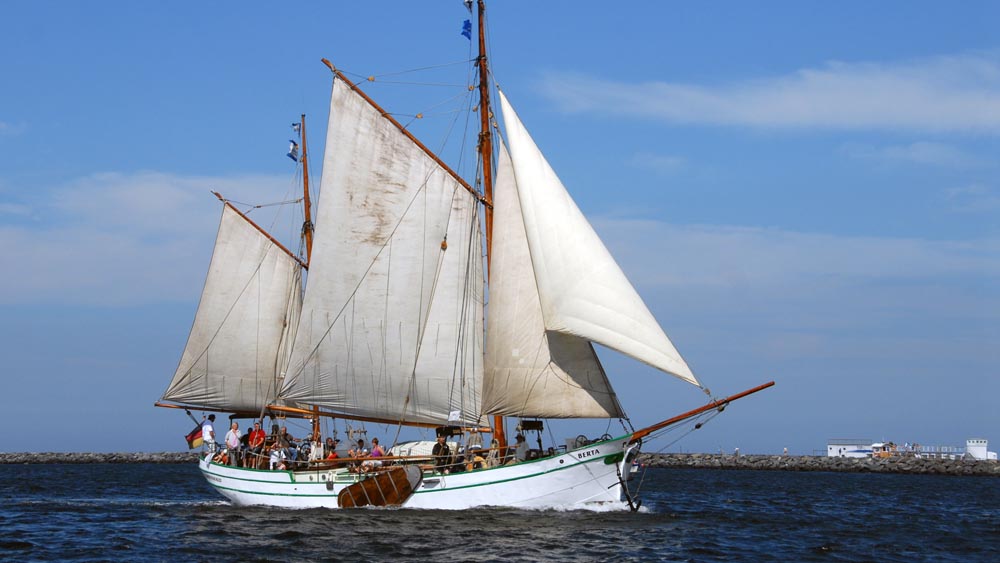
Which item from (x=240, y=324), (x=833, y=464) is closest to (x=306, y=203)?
(x=240, y=324)

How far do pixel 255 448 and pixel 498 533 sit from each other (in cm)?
1584

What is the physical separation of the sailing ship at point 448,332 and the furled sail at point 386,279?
0.18 ft

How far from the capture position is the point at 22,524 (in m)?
39.9

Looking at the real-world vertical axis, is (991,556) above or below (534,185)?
below

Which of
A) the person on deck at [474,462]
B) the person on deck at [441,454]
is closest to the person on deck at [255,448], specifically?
the person on deck at [441,454]

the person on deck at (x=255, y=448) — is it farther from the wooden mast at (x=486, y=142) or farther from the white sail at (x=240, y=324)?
the wooden mast at (x=486, y=142)

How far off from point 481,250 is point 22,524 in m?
19.7

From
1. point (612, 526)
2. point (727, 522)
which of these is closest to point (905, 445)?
point (727, 522)

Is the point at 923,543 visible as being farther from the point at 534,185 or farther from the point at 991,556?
the point at 534,185

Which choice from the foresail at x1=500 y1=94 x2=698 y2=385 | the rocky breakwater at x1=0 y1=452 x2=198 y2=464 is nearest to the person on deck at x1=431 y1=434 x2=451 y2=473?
the foresail at x1=500 y1=94 x2=698 y2=385

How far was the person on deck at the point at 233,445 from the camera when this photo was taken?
4631 cm

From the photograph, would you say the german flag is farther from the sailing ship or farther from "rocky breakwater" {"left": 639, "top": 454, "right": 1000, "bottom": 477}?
"rocky breakwater" {"left": 639, "top": 454, "right": 1000, "bottom": 477}

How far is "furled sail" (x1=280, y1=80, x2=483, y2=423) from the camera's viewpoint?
4306cm

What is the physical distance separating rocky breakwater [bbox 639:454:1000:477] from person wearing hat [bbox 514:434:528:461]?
2889 inches
